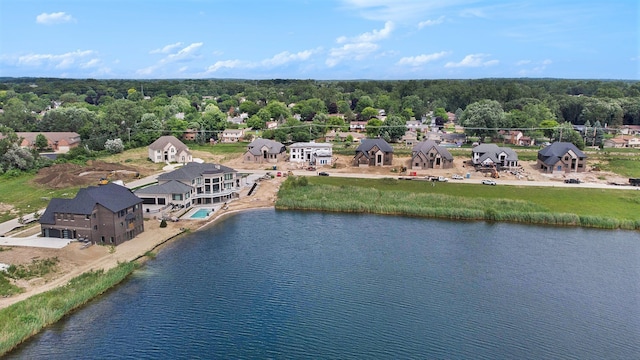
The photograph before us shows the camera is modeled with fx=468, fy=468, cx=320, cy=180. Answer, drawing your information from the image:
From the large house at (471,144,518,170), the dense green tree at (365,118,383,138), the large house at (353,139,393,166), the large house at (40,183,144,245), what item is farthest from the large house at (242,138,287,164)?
the large house at (40,183,144,245)

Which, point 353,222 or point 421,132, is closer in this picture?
point 353,222

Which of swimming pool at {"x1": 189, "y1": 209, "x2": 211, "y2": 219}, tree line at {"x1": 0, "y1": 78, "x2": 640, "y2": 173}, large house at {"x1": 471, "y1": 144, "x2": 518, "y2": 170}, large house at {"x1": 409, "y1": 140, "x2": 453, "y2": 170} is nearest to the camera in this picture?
swimming pool at {"x1": 189, "y1": 209, "x2": 211, "y2": 219}

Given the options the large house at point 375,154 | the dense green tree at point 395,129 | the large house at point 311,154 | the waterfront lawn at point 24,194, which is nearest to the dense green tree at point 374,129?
the dense green tree at point 395,129

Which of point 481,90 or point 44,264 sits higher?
point 481,90

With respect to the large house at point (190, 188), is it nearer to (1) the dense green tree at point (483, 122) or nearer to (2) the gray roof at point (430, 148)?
(2) the gray roof at point (430, 148)

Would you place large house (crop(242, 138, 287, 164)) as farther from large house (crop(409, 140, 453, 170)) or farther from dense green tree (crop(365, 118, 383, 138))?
dense green tree (crop(365, 118, 383, 138))

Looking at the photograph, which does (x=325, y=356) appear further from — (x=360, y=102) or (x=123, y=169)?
(x=360, y=102)

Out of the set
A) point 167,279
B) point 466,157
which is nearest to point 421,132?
point 466,157
